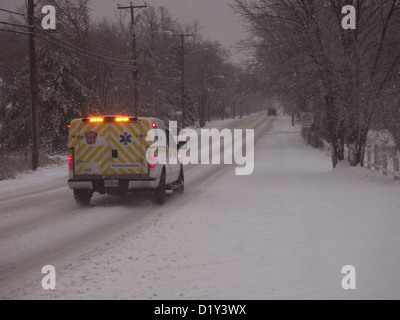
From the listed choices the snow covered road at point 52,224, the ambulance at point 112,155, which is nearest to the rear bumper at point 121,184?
the ambulance at point 112,155

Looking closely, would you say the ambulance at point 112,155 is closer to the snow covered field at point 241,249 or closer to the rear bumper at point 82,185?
the rear bumper at point 82,185

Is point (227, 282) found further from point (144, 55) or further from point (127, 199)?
point (144, 55)

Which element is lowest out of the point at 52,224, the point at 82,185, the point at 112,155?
the point at 52,224

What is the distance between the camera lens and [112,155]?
11328 mm

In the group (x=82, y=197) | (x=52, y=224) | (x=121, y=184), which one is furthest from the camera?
(x=82, y=197)

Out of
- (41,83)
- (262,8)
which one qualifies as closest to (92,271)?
(262,8)

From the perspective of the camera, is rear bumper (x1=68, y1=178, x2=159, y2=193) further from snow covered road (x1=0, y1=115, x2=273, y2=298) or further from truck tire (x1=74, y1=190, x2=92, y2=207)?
snow covered road (x1=0, y1=115, x2=273, y2=298)

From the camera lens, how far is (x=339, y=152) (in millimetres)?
19656

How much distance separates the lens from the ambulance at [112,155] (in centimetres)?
1128

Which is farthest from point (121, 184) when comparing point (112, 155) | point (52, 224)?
point (52, 224)

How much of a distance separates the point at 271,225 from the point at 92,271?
4048mm

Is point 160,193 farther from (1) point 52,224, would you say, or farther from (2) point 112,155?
(1) point 52,224

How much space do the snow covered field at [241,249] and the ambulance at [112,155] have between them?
68 centimetres

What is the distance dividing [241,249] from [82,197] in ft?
18.8
